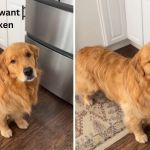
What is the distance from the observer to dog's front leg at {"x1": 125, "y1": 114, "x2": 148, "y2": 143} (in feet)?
6.17

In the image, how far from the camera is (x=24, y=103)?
193cm

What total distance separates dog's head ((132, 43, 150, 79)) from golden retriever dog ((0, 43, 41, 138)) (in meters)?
0.65

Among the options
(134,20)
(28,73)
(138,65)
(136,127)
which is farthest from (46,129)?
(134,20)

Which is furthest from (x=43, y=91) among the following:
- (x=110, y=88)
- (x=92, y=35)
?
(x=92, y=35)

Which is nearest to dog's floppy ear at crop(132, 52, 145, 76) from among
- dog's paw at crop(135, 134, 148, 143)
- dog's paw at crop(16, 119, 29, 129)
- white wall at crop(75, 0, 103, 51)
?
white wall at crop(75, 0, 103, 51)

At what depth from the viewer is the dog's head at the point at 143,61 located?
150 centimetres

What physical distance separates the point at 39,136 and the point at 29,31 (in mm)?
857

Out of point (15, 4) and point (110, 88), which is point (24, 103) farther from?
point (15, 4)

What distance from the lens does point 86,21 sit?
1.51m

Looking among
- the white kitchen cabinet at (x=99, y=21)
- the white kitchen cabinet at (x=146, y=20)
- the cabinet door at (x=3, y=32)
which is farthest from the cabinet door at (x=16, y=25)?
the white kitchen cabinet at (x=146, y=20)

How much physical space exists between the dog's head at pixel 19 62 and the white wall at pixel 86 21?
13.9 inches

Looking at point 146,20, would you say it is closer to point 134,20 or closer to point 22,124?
point 134,20

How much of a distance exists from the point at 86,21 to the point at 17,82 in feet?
2.11

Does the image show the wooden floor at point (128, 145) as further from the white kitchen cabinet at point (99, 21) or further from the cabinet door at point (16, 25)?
the cabinet door at point (16, 25)
